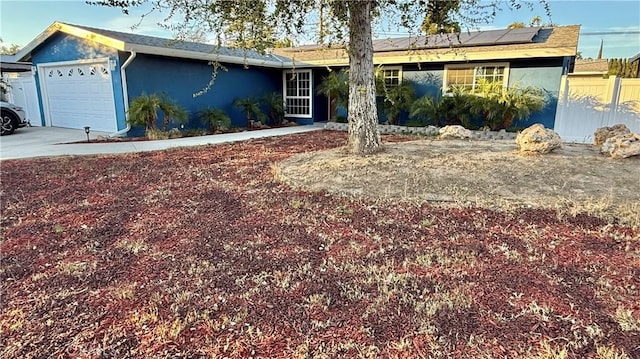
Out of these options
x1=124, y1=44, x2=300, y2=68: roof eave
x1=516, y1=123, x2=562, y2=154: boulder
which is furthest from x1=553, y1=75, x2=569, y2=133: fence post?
x1=124, y1=44, x2=300, y2=68: roof eave

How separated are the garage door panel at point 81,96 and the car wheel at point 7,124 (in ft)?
5.06

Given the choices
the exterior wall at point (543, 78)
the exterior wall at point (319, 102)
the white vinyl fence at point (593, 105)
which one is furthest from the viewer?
the exterior wall at point (319, 102)

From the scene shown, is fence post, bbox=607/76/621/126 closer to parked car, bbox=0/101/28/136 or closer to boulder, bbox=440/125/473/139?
boulder, bbox=440/125/473/139

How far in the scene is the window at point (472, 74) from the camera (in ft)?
38.1

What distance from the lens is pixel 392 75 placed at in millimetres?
13461

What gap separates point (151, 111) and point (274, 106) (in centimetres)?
520

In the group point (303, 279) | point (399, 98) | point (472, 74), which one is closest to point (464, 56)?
point (472, 74)

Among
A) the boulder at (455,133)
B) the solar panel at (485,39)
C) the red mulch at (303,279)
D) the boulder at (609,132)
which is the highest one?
the solar panel at (485,39)

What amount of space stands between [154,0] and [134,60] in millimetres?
5912

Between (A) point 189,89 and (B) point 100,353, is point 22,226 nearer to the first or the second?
(B) point 100,353

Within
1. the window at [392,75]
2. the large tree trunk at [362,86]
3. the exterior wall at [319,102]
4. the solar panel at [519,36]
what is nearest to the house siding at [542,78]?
the solar panel at [519,36]

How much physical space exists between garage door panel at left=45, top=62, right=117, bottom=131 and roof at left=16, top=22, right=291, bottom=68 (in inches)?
34.2

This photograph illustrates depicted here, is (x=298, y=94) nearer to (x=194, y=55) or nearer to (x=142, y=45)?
(x=194, y=55)

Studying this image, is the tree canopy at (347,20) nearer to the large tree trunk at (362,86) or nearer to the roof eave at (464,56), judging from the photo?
the large tree trunk at (362,86)
